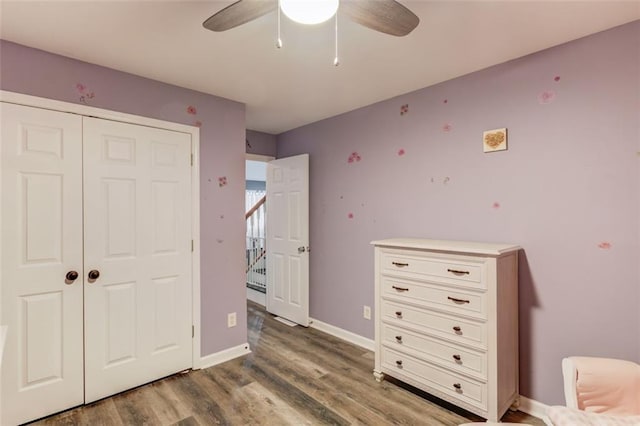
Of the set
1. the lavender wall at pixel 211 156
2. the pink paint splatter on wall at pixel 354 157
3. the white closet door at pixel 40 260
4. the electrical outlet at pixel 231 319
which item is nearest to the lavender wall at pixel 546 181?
the pink paint splatter on wall at pixel 354 157

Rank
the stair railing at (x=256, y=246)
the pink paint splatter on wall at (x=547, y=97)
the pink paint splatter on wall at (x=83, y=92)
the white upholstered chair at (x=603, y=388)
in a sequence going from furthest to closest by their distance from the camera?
the stair railing at (x=256, y=246) → the pink paint splatter on wall at (x=83, y=92) → the pink paint splatter on wall at (x=547, y=97) → the white upholstered chair at (x=603, y=388)

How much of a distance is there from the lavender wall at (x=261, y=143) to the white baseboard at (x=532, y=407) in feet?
11.2

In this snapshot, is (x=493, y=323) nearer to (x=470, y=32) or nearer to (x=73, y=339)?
(x=470, y=32)

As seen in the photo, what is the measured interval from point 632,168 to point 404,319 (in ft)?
5.21

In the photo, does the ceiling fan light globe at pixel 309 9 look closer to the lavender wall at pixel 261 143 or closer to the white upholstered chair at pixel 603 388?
the white upholstered chair at pixel 603 388

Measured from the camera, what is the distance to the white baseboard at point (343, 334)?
3102mm

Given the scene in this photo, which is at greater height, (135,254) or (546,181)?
(546,181)

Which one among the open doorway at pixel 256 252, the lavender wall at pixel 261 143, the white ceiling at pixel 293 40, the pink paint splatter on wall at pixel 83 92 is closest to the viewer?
the white ceiling at pixel 293 40

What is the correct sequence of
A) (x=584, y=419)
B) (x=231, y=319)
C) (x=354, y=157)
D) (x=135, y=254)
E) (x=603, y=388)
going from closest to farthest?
(x=584, y=419) < (x=603, y=388) < (x=135, y=254) < (x=231, y=319) < (x=354, y=157)

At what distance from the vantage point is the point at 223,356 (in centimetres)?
284

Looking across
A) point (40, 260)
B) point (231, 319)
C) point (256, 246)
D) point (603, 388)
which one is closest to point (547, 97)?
point (603, 388)

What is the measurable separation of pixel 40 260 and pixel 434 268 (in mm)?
2501

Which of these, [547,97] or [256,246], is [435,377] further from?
[256,246]

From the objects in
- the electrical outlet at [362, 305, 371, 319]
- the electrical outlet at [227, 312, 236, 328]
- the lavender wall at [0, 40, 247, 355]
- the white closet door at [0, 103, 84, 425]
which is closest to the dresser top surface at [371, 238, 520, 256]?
the electrical outlet at [362, 305, 371, 319]
